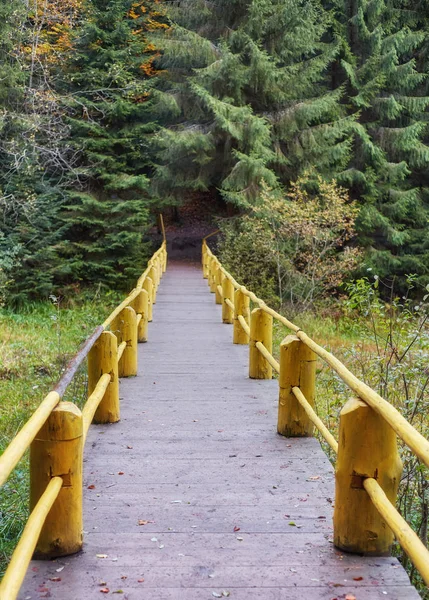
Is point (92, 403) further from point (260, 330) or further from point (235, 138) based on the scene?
point (235, 138)

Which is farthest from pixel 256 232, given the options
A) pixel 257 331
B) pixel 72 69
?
pixel 257 331

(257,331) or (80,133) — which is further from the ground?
(80,133)

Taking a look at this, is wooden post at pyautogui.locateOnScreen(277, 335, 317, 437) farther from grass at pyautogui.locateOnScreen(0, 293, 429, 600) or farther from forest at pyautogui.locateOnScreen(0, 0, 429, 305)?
forest at pyautogui.locateOnScreen(0, 0, 429, 305)

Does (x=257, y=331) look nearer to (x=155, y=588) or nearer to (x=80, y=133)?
(x=155, y=588)

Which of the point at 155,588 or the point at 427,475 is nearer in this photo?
the point at 155,588

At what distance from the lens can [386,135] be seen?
85.7 ft

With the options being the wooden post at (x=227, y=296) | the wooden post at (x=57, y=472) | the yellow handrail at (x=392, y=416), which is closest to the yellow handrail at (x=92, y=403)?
the wooden post at (x=57, y=472)

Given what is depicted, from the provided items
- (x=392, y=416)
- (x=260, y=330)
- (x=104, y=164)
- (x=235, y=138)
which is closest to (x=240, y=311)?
(x=260, y=330)

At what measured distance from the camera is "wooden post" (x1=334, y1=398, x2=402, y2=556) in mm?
3342

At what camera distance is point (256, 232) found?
849 inches

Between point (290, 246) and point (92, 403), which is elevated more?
point (290, 246)

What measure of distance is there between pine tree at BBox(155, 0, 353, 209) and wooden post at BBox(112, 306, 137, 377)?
15.5m

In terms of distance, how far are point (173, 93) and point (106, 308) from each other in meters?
10.8

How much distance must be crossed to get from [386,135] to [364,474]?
24844mm
